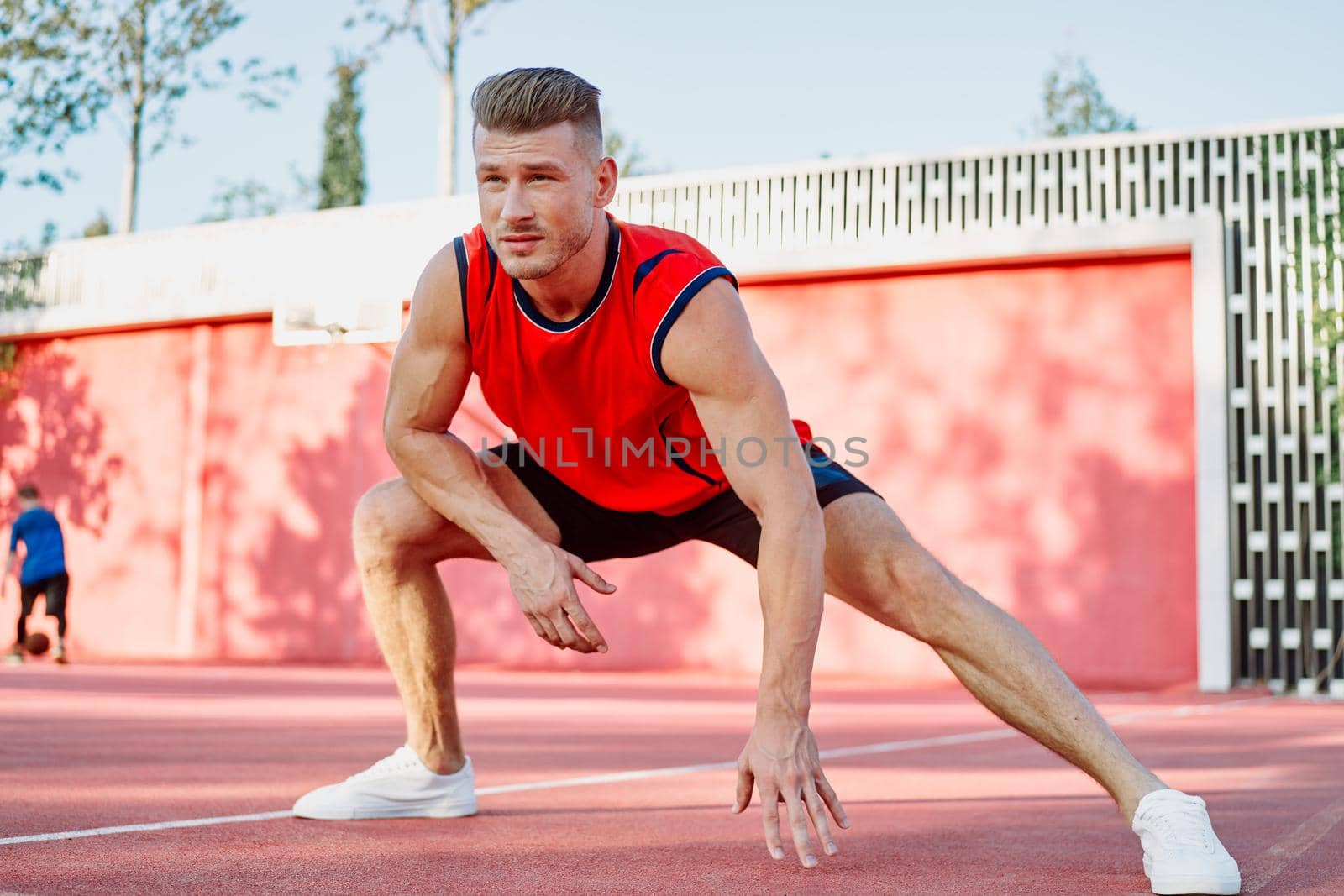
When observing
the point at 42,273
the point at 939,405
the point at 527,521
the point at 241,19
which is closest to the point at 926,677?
the point at 939,405

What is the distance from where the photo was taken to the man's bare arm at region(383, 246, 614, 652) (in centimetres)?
275

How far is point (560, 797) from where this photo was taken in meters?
3.76

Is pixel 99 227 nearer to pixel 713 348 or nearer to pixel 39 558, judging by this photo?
pixel 39 558

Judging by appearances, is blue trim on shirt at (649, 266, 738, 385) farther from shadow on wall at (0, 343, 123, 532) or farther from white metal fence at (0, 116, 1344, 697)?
shadow on wall at (0, 343, 123, 532)

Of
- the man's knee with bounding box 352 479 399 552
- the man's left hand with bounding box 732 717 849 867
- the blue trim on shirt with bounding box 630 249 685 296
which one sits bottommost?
the man's left hand with bounding box 732 717 849 867

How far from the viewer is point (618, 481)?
2.95 meters

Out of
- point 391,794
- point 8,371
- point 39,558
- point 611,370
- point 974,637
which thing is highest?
point 8,371

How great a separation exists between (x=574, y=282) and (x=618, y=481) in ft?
1.48

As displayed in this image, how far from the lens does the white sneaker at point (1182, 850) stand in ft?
7.80

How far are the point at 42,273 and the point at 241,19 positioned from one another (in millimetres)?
7360

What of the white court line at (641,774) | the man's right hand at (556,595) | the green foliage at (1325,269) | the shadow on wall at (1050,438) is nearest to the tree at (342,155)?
the shadow on wall at (1050,438)

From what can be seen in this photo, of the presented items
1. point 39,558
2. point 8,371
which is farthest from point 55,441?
point 39,558

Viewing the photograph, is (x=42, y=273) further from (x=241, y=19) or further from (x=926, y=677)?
(x=926, y=677)

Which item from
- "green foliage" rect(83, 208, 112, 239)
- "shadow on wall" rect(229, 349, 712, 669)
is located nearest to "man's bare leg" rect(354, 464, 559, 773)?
"shadow on wall" rect(229, 349, 712, 669)
